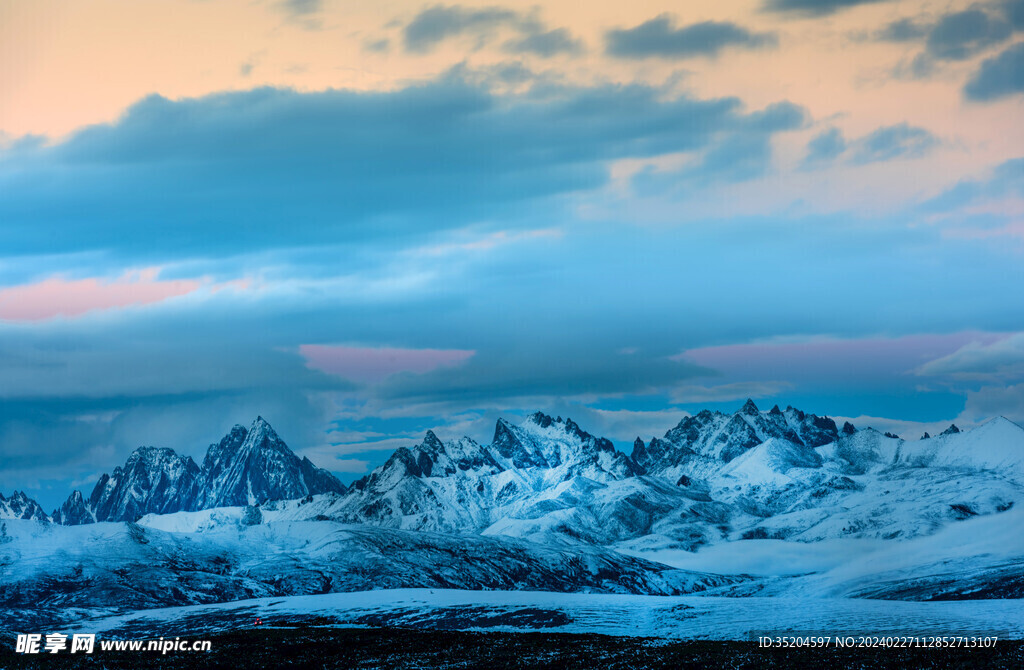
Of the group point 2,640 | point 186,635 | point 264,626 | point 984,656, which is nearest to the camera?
point 984,656

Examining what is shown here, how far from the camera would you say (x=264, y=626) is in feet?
636

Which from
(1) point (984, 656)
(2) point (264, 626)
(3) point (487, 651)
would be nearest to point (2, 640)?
(2) point (264, 626)

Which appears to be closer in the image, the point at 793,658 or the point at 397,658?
the point at 793,658

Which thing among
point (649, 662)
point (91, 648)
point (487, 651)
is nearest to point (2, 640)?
point (91, 648)

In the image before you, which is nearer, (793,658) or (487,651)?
(793,658)

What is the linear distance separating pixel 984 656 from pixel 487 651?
62858 millimetres

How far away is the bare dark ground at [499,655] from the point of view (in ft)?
400

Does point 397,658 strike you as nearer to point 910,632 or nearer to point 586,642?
point 586,642

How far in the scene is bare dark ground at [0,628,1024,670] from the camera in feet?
400

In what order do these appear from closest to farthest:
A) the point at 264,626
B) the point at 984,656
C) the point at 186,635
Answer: the point at 984,656 < the point at 186,635 < the point at 264,626

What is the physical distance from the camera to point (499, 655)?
5458 inches

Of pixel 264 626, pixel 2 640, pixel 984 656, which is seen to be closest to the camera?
pixel 984 656

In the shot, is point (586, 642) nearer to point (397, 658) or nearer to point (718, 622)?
point (397, 658)

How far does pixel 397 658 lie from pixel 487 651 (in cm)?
1268
